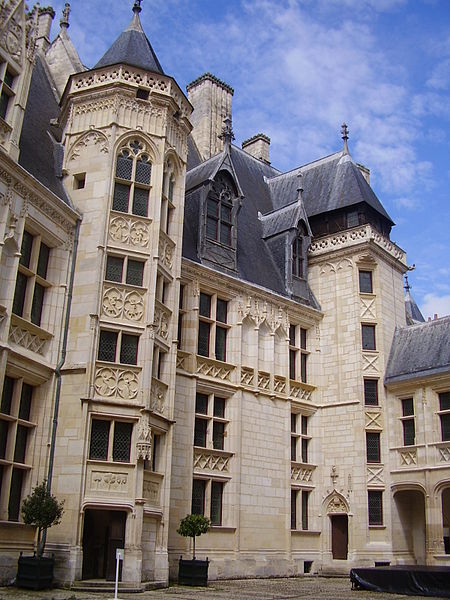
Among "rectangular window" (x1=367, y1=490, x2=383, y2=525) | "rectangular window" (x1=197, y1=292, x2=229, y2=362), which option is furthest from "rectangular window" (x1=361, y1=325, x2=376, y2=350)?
"rectangular window" (x1=197, y1=292, x2=229, y2=362)

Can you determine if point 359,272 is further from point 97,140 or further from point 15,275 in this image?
point 15,275

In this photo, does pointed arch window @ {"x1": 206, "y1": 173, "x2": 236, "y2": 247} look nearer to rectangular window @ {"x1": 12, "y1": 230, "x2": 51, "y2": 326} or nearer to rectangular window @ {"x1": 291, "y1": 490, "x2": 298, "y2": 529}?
rectangular window @ {"x1": 12, "y1": 230, "x2": 51, "y2": 326}

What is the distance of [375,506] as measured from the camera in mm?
23094

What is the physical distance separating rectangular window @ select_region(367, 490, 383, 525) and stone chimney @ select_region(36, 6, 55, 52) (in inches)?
756

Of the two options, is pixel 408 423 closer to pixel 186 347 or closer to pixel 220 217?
pixel 186 347

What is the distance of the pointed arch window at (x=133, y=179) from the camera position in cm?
1808

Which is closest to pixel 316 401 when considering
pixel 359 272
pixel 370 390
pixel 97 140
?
pixel 370 390

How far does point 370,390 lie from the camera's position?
24484 mm

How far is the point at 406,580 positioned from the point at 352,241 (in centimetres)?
1295

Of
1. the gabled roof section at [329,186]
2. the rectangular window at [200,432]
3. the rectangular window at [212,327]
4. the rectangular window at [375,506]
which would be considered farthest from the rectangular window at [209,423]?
the gabled roof section at [329,186]

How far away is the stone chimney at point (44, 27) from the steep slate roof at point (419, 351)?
16547 millimetres

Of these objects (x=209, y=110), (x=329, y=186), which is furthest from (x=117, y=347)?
(x=209, y=110)

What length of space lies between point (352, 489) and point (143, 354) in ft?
33.1

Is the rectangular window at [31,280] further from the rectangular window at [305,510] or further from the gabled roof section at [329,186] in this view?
the gabled roof section at [329,186]
